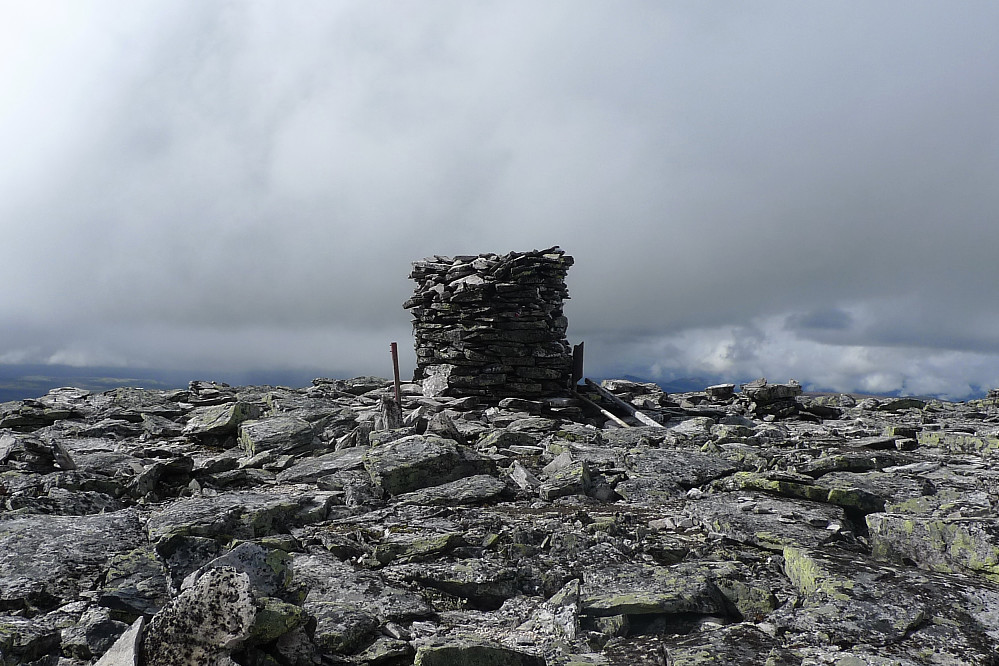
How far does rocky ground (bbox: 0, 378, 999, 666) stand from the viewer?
512 cm

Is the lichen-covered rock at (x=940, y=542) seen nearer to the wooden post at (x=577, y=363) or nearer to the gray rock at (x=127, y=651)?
the gray rock at (x=127, y=651)

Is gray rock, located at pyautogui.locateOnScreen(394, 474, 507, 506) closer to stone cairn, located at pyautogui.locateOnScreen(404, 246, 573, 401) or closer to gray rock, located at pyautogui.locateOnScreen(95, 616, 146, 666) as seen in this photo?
gray rock, located at pyautogui.locateOnScreen(95, 616, 146, 666)

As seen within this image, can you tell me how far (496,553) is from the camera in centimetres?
750

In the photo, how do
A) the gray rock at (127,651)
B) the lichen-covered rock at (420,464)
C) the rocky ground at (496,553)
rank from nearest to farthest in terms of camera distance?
the gray rock at (127,651)
the rocky ground at (496,553)
the lichen-covered rock at (420,464)

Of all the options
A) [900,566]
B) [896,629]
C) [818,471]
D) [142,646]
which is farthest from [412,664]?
[818,471]

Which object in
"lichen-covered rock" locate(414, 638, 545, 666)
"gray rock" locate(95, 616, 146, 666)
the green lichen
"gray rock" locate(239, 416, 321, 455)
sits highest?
"gray rock" locate(239, 416, 321, 455)

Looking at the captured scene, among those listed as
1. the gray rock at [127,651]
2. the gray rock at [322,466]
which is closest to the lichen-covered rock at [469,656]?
the gray rock at [127,651]

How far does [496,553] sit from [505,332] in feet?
46.4

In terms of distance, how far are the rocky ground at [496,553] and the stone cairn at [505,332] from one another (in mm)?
7365

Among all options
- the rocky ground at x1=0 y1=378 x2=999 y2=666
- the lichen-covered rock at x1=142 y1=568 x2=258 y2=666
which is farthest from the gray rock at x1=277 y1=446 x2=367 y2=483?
the lichen-covered rock at x1=142 y1=568 x2=258 y2=666

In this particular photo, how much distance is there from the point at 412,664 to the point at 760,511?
5545 mm

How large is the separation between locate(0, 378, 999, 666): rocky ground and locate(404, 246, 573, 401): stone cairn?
24.2ft

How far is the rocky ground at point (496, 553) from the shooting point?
5.12m

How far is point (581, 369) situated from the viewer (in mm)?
23266
